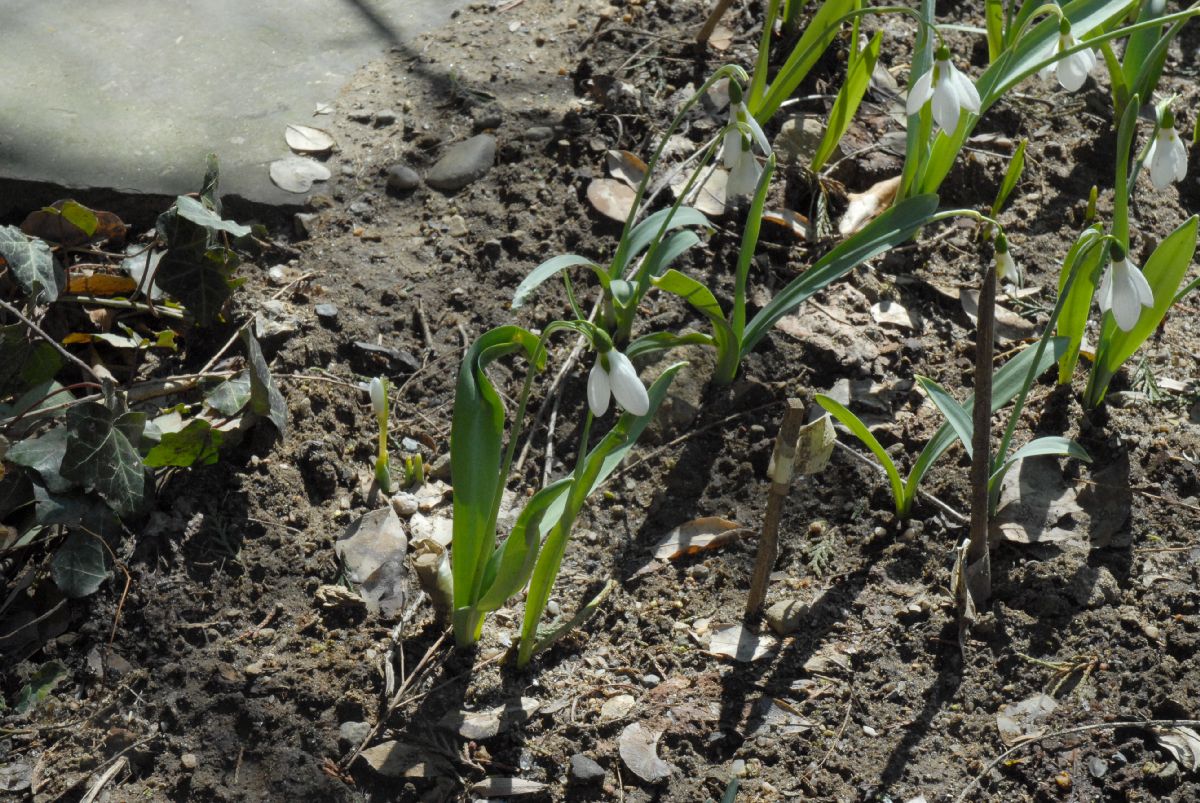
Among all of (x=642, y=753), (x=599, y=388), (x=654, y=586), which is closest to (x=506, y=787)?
(x=642, y=753)

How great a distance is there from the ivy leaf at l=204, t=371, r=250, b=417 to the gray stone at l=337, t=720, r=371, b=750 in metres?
0.64

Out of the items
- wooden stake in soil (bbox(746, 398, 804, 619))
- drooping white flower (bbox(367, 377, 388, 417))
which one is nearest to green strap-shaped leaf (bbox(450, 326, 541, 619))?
drooping white flower (bbox(367, 377, 388, 417))

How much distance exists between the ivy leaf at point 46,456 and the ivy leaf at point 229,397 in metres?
0.26

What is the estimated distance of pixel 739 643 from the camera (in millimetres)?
1967

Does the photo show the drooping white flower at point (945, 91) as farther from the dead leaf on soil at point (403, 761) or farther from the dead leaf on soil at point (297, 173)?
the dead leaf on soil at point (297, 173)

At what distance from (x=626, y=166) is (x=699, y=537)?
1.12 metres

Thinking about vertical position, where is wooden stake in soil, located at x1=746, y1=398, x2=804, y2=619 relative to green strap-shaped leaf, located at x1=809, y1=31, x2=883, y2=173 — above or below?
below

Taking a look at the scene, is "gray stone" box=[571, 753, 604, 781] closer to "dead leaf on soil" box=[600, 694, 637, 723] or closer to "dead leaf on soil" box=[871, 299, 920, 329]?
"dead leaf on soil" box=[600, 694, 637, 723]

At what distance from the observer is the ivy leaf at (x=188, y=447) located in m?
1.96

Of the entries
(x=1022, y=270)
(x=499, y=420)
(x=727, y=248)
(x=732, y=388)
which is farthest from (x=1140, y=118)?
(x=499, y=420)

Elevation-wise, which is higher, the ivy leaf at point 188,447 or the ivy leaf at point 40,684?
the ivy leaf at point 188,447

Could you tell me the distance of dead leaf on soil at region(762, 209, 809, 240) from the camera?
2.69 metres

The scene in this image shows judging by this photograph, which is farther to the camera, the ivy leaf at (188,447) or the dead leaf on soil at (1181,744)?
the ivy leaf at (188,447)

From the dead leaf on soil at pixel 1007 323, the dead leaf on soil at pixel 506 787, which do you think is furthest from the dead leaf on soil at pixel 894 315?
the dead leaf on soil at pixel 506 787
